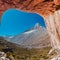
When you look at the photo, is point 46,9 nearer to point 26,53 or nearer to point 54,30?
point 54,30

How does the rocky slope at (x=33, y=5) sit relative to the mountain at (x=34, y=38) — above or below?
above

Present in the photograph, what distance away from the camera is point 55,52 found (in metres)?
8.01

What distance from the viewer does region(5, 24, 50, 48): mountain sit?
8.05 metres

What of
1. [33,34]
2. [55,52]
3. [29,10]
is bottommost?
[55,52]

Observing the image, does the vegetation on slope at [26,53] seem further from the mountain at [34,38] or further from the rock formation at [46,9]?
the rock formation at [46,9]

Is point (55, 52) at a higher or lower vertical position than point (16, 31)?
lower

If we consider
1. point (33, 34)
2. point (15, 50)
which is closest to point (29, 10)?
point (33, 34)

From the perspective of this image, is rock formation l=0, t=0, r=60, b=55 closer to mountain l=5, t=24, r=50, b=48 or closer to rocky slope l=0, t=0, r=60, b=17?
rocky slope l=0, t=0, r=60, b=17

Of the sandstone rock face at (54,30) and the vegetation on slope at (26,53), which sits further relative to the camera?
the sandstone rock face at (54,30)

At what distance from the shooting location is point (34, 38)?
8.09 metres

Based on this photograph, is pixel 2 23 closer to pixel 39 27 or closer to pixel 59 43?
pixel 39 27

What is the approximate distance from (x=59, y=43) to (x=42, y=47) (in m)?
0.55

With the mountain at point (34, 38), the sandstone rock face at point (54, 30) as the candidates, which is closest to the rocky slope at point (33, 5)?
the sandstone rock face at point (54, 30)

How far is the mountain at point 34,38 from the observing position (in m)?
8.05
